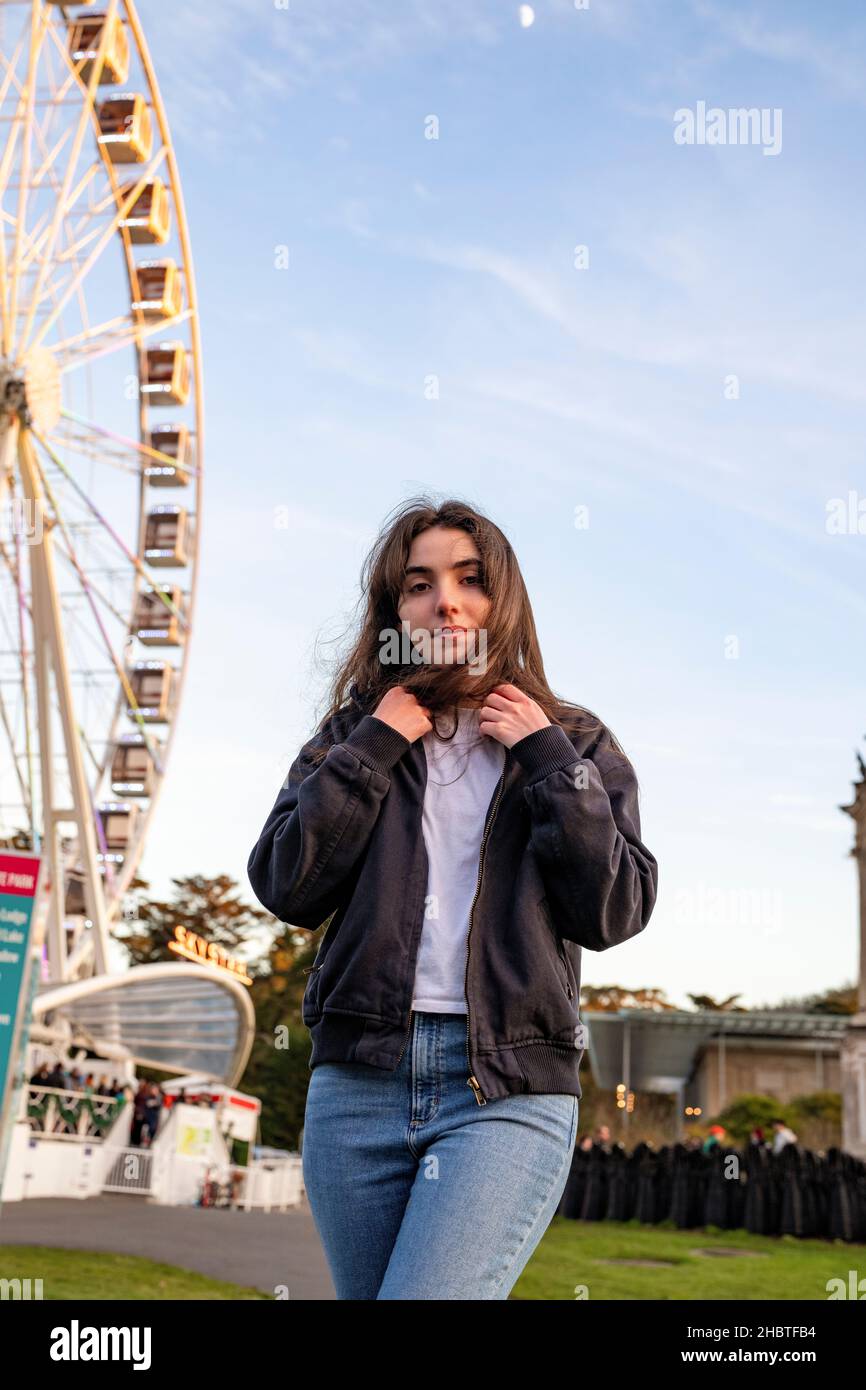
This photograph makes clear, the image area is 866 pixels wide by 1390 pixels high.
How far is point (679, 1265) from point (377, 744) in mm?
14450

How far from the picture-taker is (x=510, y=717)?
8.46 ft

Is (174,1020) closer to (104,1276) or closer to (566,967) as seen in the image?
(104,1276)

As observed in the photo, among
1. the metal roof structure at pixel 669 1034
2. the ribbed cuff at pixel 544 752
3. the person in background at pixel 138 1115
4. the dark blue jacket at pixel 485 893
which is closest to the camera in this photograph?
the dark blue jacket at pixel 485 893

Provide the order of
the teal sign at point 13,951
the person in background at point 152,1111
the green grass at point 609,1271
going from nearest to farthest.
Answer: the teal sign at point 13,951 < the green grass at point 609,1271 < the person in background at point 152,1111

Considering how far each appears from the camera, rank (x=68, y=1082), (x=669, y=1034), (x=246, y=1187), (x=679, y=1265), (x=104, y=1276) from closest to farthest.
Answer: (x=104, y=1276) < (x=679, y=1265) < (x=246, y=1187) < (x=68, y=1082) < (x=669, y=1034)

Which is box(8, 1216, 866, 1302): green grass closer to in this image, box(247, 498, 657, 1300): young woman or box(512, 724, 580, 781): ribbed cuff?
box(247, 498, 657, 1300): young woman

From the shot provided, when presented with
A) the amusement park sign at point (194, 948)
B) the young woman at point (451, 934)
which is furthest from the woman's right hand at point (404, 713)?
the amusement park sign at point (194, 948)

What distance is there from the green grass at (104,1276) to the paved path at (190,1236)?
354 millimetres

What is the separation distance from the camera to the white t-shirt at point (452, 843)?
8.00 feet

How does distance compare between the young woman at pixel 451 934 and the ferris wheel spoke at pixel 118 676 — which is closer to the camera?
the young woman at pixel 451 934

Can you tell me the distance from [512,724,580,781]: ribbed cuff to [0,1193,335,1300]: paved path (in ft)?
28.6

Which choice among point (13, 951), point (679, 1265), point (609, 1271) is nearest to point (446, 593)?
point (13, 951)

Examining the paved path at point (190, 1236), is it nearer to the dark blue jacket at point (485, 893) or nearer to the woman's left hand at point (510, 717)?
the dark blue jacket at point (485, 893)
